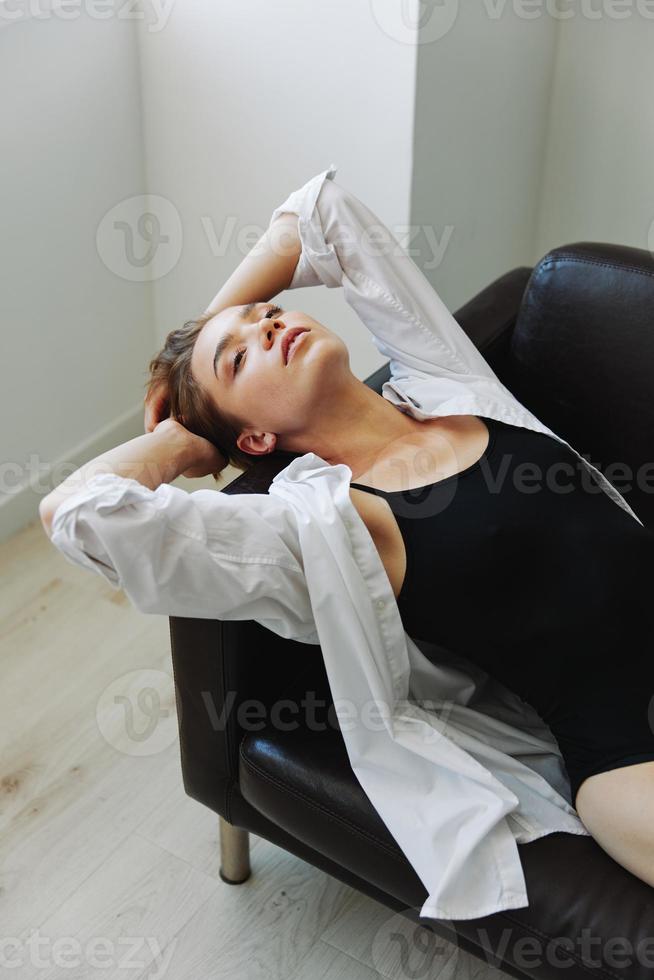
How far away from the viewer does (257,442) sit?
4.88ft

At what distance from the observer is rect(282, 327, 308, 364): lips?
56.0 inches

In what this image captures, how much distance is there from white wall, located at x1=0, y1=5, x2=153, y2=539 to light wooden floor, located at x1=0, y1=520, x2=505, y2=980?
0.51 metres

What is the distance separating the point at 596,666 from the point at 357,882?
0.44 m

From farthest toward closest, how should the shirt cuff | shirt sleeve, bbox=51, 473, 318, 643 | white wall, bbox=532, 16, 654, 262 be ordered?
1. white wall, bbox=532, 16, 654, 262
2. the shirt cuff
3. shirt sleeve, bbox=51, 473, 318, 643

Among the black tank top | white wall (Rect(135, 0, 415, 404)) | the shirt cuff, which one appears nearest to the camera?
the black tank top

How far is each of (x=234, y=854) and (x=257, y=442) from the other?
0.66 metres

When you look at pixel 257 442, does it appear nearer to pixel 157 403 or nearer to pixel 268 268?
pixel 157 403

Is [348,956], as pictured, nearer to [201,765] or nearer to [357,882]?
[357,882]

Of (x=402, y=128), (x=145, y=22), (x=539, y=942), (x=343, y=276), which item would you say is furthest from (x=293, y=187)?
(x=539, y=942)

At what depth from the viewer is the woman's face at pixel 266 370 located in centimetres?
142

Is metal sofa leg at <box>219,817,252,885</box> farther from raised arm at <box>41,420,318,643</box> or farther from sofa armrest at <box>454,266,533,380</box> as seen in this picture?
sofa armrest at <box>454,266,533,380</box>

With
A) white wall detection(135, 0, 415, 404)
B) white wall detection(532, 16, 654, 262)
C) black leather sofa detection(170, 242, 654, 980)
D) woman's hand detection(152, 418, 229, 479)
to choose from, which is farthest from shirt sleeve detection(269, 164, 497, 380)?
white wall detection(532, 16, 654, 262)

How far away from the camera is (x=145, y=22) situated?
2.32 metres

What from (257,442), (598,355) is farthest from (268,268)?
(598,355)
